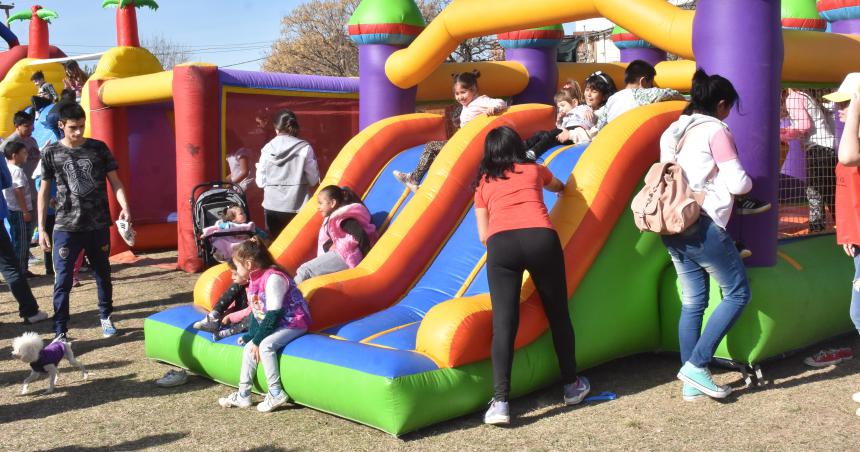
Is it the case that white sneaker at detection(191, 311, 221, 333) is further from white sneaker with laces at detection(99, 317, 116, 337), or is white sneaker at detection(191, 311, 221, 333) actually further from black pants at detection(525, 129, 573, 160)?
black pants at detection(525, 129, 573, 160)

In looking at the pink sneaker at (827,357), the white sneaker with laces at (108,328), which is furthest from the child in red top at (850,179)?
the white sneaker with laces at (108,328)

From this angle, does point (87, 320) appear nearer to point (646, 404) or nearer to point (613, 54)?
point (646, 404)

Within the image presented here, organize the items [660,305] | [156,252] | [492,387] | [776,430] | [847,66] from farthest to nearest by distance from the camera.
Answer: [156,252] < [847,66] < [660,305] < [492,387] < [776,430]

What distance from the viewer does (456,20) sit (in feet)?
23.8

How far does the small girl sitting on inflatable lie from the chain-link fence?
9.23ft

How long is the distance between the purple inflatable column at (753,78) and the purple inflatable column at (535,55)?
15.0ft

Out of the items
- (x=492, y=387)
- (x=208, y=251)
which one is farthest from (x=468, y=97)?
(x=492, y=387)

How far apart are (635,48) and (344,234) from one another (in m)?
7.07

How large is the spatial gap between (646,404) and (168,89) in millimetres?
6402

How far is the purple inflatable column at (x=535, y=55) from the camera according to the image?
9.59m

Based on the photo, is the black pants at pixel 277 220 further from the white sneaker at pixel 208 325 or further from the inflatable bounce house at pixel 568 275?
the white sneaker at pixel 208 325

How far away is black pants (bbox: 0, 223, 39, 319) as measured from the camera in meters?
6.79

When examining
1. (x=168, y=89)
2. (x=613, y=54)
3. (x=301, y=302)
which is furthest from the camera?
(x=613, y=54)

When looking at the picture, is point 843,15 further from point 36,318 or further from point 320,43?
point 320,43
